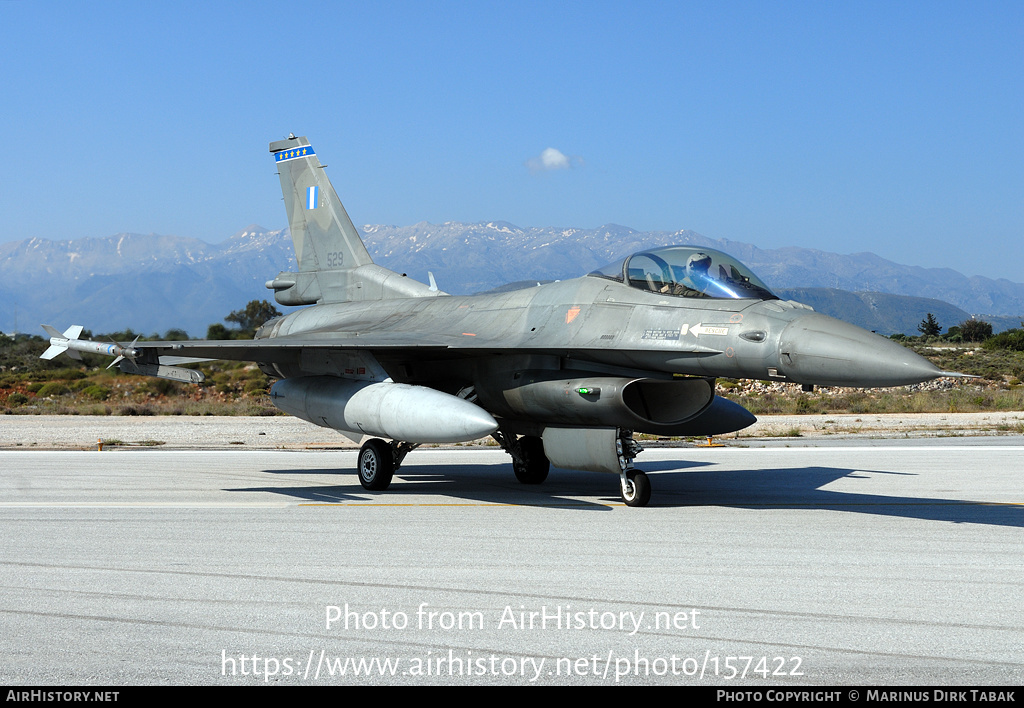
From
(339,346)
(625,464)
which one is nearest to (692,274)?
(625,464)

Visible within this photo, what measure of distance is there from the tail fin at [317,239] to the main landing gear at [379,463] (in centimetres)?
401

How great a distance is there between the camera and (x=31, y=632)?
5.05m

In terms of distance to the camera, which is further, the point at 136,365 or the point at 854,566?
the point at 136,365

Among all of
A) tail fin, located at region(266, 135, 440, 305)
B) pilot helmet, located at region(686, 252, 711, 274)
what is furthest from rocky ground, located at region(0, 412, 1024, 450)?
pilot helmet, located at region(686, 252, 711, 274)

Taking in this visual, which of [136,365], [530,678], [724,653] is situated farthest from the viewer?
[136,365]

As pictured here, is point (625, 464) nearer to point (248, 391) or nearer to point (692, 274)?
point (692, 274)

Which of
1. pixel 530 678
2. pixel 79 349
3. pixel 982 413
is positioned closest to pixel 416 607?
pixel 530 678

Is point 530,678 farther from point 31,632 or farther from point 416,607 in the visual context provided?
point 31,632

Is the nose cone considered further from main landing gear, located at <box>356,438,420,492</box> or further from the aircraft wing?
Result: main landing gear, located at <box>356,438,420,492</box>

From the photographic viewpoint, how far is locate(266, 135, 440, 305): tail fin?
51.7 ft

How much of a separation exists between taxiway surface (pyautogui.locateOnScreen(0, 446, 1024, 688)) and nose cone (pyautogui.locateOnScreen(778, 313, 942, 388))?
57.7 inches
